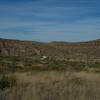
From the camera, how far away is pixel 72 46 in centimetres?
14938

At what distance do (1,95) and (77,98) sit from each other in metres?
2.04

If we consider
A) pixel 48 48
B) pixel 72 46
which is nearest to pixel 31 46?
pixel 48 48

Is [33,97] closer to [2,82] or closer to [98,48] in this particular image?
[2,82]

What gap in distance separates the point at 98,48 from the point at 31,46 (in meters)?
34.0

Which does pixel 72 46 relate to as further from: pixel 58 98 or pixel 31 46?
pixel 58 98

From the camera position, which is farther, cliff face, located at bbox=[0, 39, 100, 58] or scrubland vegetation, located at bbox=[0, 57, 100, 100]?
cliff face, located at bbox=[0, 39, 100, 58]

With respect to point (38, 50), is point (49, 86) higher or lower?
higher

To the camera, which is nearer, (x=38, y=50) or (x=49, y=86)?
(x=49, y=86)

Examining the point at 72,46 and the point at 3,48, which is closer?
the point at 3,48

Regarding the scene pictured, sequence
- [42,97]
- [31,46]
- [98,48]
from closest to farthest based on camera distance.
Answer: [42,97]
[31,46]
[98,48]

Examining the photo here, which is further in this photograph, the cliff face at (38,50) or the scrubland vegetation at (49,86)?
the cliff face at (38,50)

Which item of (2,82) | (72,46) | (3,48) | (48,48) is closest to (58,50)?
(48,48)

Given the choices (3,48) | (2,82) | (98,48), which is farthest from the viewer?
(98,48)

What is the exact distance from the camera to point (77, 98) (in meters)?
8.59
